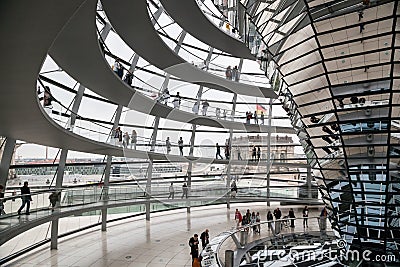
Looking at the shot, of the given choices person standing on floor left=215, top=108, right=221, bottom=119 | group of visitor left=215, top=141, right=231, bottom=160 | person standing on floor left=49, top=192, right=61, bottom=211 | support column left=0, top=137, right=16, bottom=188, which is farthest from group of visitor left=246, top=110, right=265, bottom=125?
support column left=0, top=137, right=16, bottom=188

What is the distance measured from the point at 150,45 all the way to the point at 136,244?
9.81m

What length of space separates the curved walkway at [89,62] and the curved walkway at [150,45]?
2.34 m

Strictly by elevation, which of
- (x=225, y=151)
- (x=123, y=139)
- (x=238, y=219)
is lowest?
(x=238, y=219)

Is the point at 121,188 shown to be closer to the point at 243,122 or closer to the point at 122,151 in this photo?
the point at 122,151

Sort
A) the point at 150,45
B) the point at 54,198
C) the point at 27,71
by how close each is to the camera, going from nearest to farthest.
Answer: the point at 27,71
the point at 54,198
the point at 150,45

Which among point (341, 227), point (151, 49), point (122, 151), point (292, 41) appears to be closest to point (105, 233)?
point (122, 151)

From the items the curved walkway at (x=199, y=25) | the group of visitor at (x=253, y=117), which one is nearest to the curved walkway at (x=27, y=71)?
the curved walkway at (x=199, y=25)

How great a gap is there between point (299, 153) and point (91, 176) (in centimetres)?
1792

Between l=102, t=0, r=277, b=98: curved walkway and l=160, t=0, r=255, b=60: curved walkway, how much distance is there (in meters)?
1.85

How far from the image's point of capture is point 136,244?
18.0m

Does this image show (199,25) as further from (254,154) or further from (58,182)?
(254,154)

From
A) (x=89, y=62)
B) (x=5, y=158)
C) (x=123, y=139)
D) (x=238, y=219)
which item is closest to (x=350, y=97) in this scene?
(x=89, y=62)

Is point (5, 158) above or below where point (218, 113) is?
below

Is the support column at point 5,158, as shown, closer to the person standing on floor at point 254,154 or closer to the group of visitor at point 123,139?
the group of visitor at point 123,139
